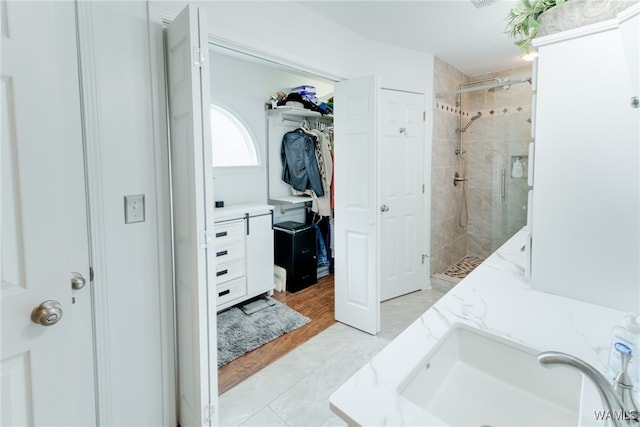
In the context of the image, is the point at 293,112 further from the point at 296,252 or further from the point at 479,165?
the point at 479,165

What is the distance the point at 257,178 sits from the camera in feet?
11.4

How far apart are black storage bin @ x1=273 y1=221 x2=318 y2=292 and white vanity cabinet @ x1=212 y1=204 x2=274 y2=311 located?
0.20 metres

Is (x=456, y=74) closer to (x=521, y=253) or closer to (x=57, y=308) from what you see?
(x=521, y=253)

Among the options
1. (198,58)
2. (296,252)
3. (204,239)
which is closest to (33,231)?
(204,239)

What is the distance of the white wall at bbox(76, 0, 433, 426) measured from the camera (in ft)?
4.19

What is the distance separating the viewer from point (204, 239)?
1.36 metres

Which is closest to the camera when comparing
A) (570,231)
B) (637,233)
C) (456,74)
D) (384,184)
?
(637,233)

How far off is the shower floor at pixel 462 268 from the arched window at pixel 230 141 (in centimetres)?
248

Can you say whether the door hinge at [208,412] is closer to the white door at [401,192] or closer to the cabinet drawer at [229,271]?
the cabinet drawer at [229,271]

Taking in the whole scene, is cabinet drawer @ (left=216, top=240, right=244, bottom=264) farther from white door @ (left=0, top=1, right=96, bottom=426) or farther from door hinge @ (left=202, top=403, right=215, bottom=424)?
white door @ (left=0, top=1, right=96, bottom=426)

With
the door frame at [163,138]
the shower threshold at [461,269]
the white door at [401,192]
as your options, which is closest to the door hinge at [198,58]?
the door frame at [163,138]

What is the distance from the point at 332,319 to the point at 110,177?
203 cm

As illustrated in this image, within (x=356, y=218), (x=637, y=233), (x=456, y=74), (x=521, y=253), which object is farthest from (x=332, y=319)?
(x=456, y=74)

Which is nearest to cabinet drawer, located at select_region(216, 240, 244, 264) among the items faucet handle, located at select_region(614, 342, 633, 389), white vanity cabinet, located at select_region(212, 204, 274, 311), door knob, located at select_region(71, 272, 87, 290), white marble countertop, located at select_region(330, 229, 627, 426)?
white vanity cabinet, located at select_region(212, 204, 274, 311)
